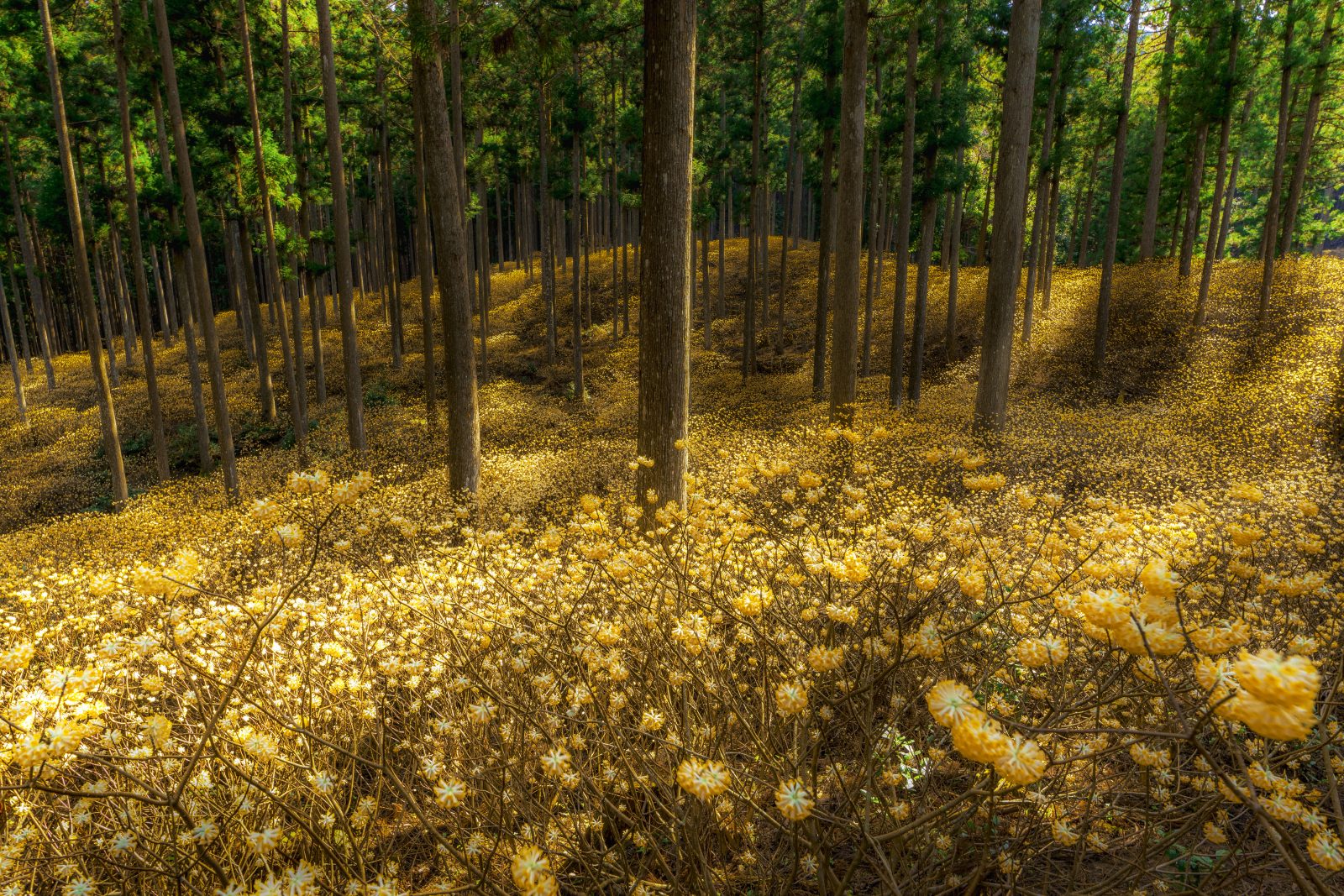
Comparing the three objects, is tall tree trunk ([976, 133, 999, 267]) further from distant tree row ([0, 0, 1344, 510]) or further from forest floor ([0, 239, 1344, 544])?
forest floor ([0, 239, 1344, 544])

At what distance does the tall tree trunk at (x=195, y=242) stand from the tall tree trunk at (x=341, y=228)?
7.54 ft

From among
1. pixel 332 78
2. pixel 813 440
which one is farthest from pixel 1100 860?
pixel 332 78

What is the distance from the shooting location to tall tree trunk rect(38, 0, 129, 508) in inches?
401

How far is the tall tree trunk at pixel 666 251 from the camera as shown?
16.2ft

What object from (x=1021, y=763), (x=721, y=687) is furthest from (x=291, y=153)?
(x=1021, y=763)

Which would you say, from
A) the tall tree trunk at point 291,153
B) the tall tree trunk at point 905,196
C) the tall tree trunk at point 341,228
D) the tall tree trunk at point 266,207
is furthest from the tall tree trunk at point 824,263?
the tall tree trunk at point 266,207

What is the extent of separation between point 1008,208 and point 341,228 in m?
13.5

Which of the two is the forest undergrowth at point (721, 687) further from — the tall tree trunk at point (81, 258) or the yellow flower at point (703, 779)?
the tall tree trunk at point (81, 258)

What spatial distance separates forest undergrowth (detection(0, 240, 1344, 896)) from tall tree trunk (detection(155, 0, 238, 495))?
1.86m

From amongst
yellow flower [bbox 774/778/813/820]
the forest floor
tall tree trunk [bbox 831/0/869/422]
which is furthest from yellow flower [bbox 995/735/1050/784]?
tall tree trunk [bbox 831/0/869/422]

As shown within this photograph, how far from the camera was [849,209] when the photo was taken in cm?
1066

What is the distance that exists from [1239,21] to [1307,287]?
325 inches

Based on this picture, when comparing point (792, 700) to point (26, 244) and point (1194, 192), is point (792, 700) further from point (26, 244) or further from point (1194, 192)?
point (26, 244)

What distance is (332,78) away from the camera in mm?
11000
